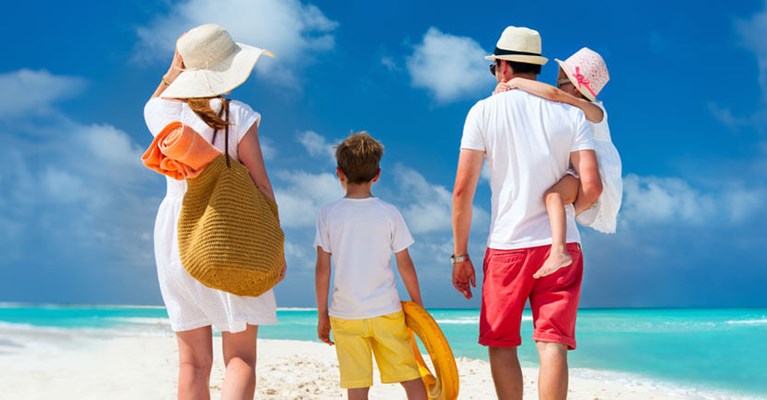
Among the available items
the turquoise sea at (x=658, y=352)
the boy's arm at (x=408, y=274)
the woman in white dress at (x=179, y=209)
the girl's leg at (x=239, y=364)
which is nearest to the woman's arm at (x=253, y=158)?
the woman in white dress at (x=179, y=209)

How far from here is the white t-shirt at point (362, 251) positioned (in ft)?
11.4

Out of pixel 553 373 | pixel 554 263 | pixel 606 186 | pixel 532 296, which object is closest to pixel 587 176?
pixel 606 186

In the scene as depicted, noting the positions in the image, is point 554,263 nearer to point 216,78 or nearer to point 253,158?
point 253,158

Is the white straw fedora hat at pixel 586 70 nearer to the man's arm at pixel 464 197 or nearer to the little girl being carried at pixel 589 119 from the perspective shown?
the little girl being carried at pixel 589 119

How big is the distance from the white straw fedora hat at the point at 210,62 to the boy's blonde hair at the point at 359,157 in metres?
0.85

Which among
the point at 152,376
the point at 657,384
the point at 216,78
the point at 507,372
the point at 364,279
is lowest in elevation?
the point at 657,384

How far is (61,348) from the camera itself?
27.6 feet

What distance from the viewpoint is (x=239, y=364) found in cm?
281

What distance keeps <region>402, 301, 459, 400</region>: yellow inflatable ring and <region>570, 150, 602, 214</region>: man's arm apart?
1.01m

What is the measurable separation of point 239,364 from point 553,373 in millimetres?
1454

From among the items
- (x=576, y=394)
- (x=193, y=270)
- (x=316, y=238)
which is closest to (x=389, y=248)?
(x=316, y=238)

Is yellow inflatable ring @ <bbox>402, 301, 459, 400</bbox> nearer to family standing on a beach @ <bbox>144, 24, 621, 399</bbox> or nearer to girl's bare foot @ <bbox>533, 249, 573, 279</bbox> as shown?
family standing on a beach @ <bbox>144, 24, 621, 399</bbox>

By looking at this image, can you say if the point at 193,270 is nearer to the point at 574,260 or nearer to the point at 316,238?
the point at 316,238

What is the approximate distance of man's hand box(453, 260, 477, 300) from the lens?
341 centimetres
